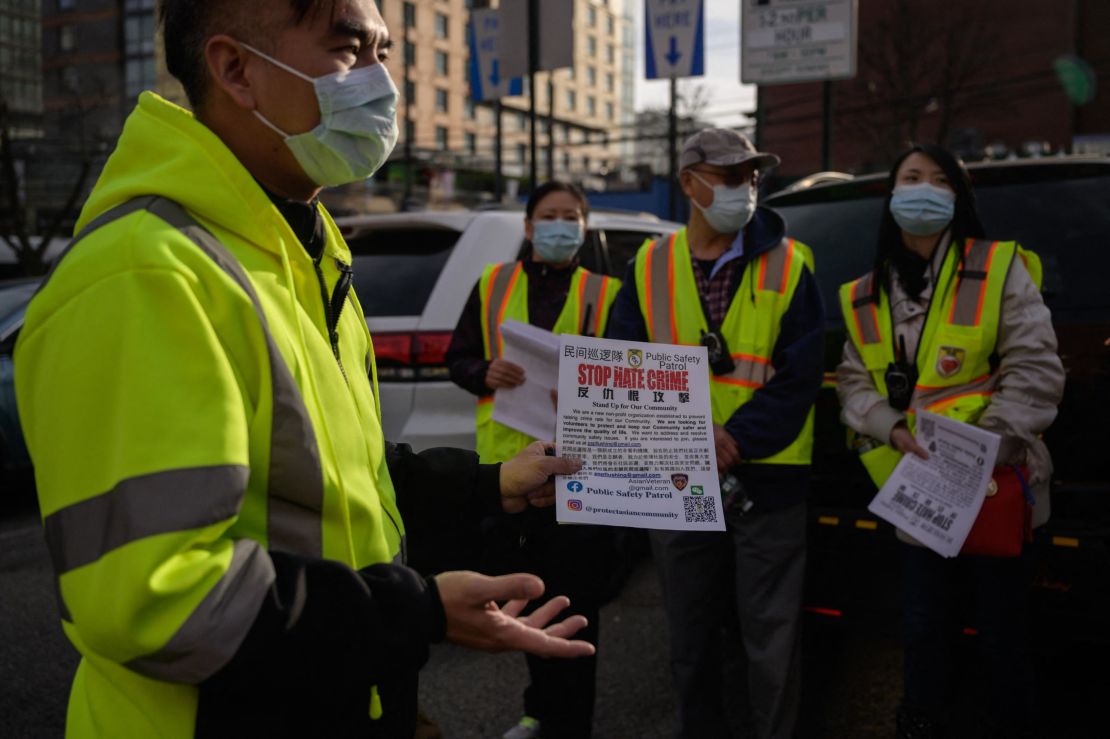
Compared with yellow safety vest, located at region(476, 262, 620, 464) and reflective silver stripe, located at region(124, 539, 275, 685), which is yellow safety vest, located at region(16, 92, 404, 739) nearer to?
reflective silver stripe, located at region(124, 539, 275, 685)

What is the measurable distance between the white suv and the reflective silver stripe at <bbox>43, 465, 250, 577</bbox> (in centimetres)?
288

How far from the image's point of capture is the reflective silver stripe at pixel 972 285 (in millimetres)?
3102

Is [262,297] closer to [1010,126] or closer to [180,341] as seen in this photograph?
[180,341]

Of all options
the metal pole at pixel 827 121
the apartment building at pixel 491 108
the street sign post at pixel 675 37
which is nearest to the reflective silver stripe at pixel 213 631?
the metal pole at pixel 827 121

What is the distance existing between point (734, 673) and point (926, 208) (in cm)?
208

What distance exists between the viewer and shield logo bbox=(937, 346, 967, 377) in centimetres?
310

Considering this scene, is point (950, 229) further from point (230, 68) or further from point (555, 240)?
point (230, 68)

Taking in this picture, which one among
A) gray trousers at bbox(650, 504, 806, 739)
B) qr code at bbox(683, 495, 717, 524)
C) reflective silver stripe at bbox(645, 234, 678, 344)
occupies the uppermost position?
reflective silver stripe at bbox(645, 234, 678, 344)

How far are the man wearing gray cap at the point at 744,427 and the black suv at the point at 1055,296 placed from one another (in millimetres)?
353

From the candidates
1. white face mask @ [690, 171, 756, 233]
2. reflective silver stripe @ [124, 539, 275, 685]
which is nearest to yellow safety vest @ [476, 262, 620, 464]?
white face mask @ [690, 171, 756, 233]

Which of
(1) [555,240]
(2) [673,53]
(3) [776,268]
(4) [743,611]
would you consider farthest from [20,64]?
(4) [743,611]

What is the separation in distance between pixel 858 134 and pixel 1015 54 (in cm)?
1193

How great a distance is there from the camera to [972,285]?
3.13 metres

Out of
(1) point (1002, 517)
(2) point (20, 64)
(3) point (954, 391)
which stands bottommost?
(1) point (1002, 517)
